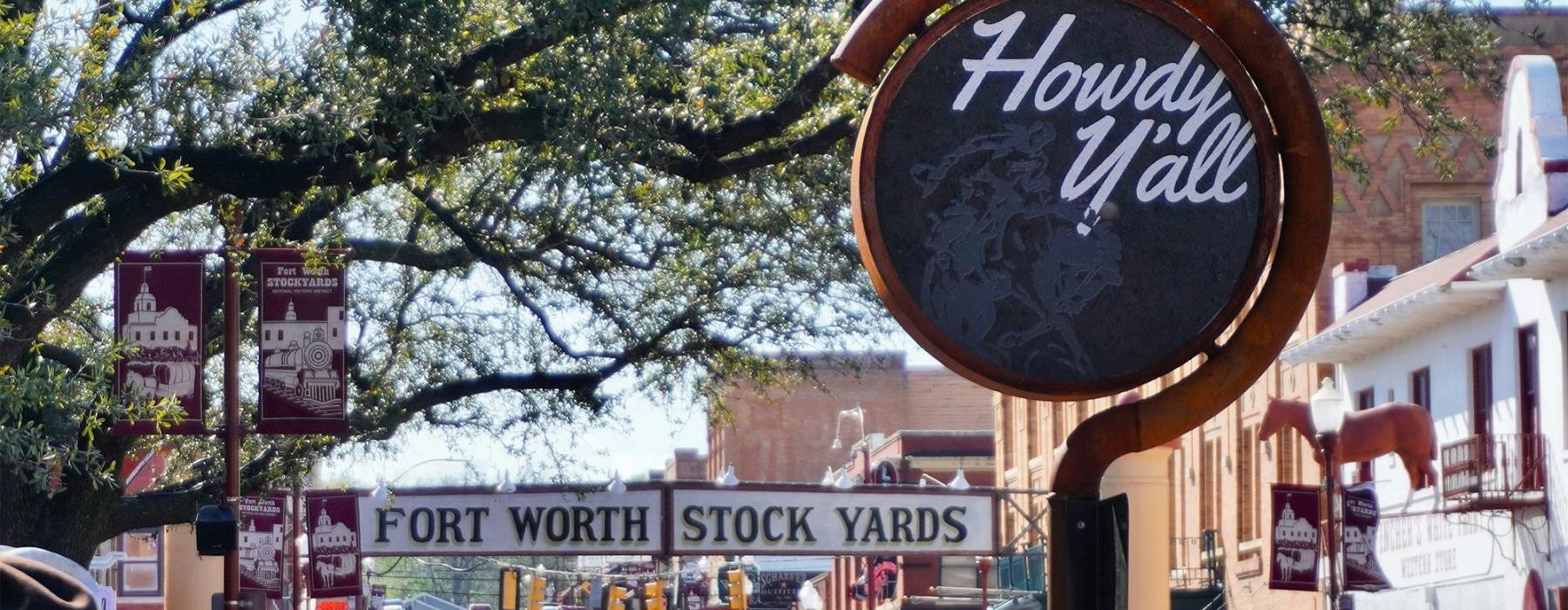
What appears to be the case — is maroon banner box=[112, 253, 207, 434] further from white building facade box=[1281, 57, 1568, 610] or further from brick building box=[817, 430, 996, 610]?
brick building box=[817, 430, 996, 610]

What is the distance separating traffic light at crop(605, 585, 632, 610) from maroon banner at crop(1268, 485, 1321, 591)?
4247 centimetres

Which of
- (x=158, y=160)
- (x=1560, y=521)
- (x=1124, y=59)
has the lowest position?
(x=1560, y=521)

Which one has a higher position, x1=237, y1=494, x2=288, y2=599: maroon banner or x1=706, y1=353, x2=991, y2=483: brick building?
x1=706, y1=353, x2=991, y2=483: brick building

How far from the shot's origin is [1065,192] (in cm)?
398

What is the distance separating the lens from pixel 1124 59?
4.11 meters

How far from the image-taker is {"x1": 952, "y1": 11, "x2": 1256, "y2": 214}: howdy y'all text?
4.01 m

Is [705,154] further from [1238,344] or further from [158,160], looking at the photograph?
[1238,344]

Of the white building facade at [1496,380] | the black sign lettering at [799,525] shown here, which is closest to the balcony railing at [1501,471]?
the white building facade at [1496,380]

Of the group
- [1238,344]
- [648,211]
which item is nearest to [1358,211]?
[648,211]

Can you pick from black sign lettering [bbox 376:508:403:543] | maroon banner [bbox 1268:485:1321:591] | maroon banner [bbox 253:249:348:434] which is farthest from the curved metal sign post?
black sign lettering [bbox 376:508:403:543]

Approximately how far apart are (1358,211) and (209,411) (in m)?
20.3

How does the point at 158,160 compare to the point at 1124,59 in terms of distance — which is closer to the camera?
the point at 1124,59

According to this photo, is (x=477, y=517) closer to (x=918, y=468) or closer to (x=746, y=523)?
(x=746, y=523)

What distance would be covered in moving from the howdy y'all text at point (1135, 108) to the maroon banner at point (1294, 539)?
65.1 ft
